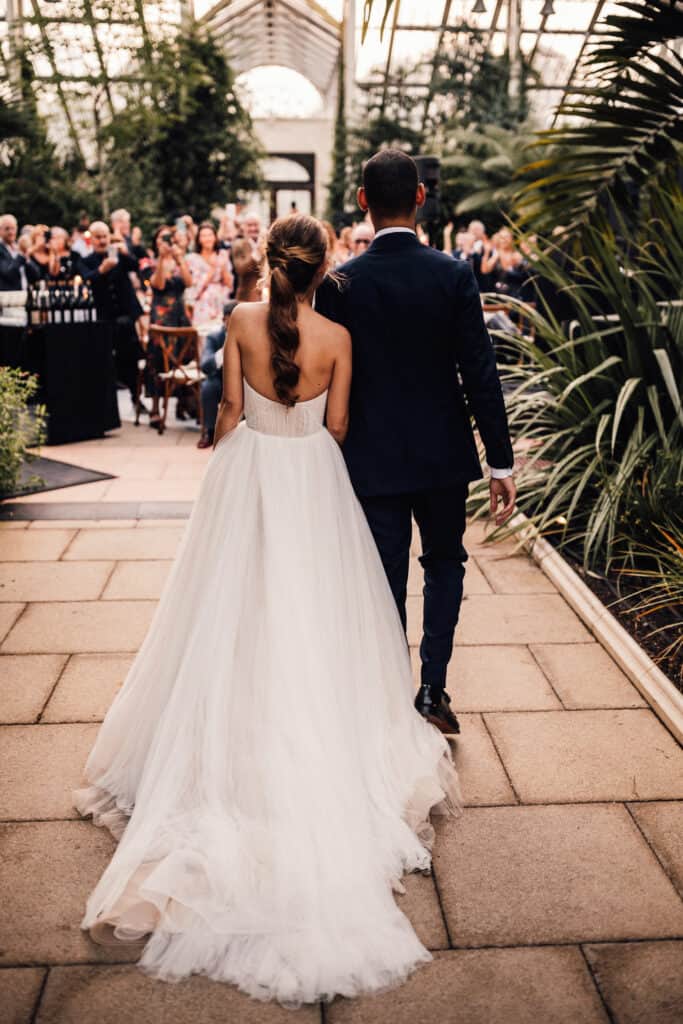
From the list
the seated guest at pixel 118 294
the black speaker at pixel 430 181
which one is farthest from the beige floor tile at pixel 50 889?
the black speaker at pixel 430 181

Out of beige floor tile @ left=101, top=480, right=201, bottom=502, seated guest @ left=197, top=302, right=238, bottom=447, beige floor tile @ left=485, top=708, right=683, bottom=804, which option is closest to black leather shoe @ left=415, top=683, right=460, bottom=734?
beige floor tile @ left=485, top=708, right=683, bottom=804

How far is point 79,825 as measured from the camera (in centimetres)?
254

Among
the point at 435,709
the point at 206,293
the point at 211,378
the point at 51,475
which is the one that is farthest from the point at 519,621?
the point at 206,293

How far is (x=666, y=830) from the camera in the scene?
8.30 ft

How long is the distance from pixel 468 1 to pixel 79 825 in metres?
23.0

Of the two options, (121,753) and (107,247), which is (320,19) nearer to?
(107,247)

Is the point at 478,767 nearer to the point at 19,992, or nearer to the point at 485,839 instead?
the point at 485,839

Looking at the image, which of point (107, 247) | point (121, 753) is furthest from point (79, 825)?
point (107, 247)

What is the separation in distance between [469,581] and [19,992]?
Answer: 9.75 feet

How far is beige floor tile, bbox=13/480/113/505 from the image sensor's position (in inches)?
236

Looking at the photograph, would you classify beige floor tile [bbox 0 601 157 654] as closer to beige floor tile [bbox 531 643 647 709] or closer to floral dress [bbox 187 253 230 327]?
beige floor tile [bbox 531 643 647 709]

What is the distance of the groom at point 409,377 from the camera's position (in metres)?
2.61

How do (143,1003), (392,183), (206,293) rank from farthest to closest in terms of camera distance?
(206,293)
(392,183)
(143,1003)

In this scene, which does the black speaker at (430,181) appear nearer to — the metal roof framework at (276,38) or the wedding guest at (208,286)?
the metal roof framework at (276,38)
